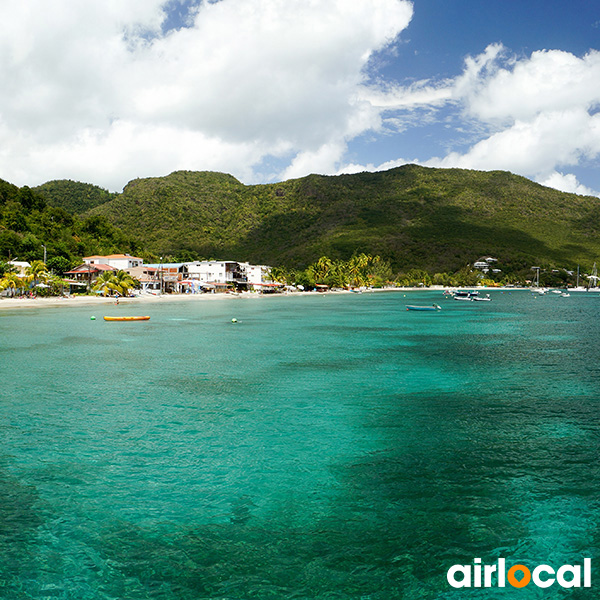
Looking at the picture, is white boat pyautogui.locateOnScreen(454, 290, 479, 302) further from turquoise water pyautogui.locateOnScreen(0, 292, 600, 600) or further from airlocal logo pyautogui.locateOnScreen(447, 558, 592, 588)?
airlocal logo pyautogui.locateOnScreen(447, 558, 592, 588)

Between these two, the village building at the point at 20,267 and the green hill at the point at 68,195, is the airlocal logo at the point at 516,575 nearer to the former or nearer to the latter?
the village building at the point at 20,267

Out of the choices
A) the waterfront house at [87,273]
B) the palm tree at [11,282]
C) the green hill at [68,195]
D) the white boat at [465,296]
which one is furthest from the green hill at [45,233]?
the white boat at [465,296]

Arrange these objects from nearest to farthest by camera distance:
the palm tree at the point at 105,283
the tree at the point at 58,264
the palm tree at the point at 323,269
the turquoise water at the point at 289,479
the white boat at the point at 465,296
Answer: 1. the turquoise water at the point at 289,479
2. the palm tree at the point at 105,283
3. the tree at the point at 58,264
4. the white boat at the point at 465,296
5. the palm tree at the point at 323,269

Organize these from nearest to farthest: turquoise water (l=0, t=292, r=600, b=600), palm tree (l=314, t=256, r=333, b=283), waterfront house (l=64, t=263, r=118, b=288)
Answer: turquoise water (l=0, t=292, r=600, b=600)
waterfront house (l=64, t=263, r=118, b=288)
palm tree (l=314, t=256, r=333, b=283)

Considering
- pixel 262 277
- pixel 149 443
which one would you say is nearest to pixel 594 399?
pixel 149 443

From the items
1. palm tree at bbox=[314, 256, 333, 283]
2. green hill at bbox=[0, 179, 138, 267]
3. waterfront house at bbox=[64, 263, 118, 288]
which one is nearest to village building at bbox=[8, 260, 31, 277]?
green hill at bbox=[0, 179, 138, 267]

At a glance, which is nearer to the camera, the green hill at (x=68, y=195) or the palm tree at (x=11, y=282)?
the palm tree at (x=11, y=282)
